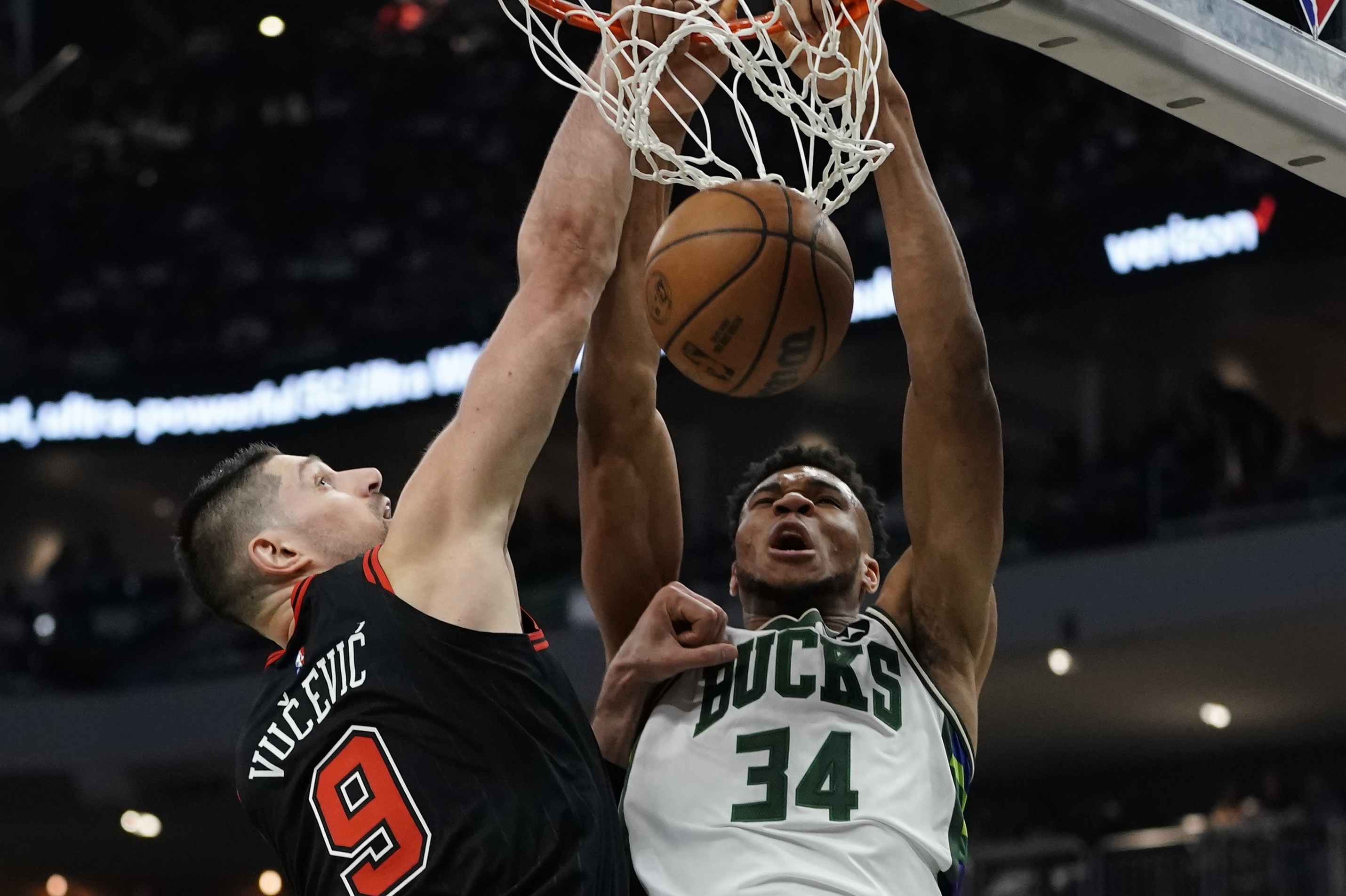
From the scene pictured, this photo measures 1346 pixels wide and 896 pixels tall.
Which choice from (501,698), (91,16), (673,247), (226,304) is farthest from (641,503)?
(226,304)

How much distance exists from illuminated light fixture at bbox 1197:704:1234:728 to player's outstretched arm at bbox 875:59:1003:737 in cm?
1032

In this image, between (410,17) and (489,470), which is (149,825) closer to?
(410,17)

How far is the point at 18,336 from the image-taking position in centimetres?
1727

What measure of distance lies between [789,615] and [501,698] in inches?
40.9

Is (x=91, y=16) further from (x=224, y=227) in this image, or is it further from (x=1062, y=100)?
(x=1062, y=100)

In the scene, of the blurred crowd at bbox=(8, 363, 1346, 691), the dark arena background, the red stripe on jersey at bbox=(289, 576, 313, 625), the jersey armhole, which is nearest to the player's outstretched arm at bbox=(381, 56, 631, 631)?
the red stripe on jersey at bbox=(289, 576, 313, 625)

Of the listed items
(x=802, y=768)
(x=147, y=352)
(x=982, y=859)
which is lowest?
(x=982, y=859)

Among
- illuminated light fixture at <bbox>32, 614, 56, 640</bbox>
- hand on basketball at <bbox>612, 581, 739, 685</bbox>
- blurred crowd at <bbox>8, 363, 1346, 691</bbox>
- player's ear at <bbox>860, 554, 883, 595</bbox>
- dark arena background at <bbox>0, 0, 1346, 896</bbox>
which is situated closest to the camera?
hand on basketball at <bbox>612, 581, 739, 685</bbox>

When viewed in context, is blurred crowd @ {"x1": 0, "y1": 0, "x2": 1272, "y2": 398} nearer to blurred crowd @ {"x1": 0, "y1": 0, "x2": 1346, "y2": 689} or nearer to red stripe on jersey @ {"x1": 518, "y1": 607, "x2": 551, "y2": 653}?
blurred crowd @ {"x1": 0, "y1": 0, "x2": 1346, "y2": 689}

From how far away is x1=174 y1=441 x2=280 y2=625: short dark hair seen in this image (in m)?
3.06

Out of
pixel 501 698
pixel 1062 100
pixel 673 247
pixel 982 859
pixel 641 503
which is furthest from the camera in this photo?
pixel 1062 100

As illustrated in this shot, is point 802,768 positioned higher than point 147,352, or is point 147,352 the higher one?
point 802,768

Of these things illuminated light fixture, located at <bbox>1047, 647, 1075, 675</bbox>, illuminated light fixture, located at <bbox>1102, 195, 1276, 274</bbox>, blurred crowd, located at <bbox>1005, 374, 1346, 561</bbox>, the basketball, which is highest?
the basketball

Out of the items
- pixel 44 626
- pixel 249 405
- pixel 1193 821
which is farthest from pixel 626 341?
pixel 249 405
